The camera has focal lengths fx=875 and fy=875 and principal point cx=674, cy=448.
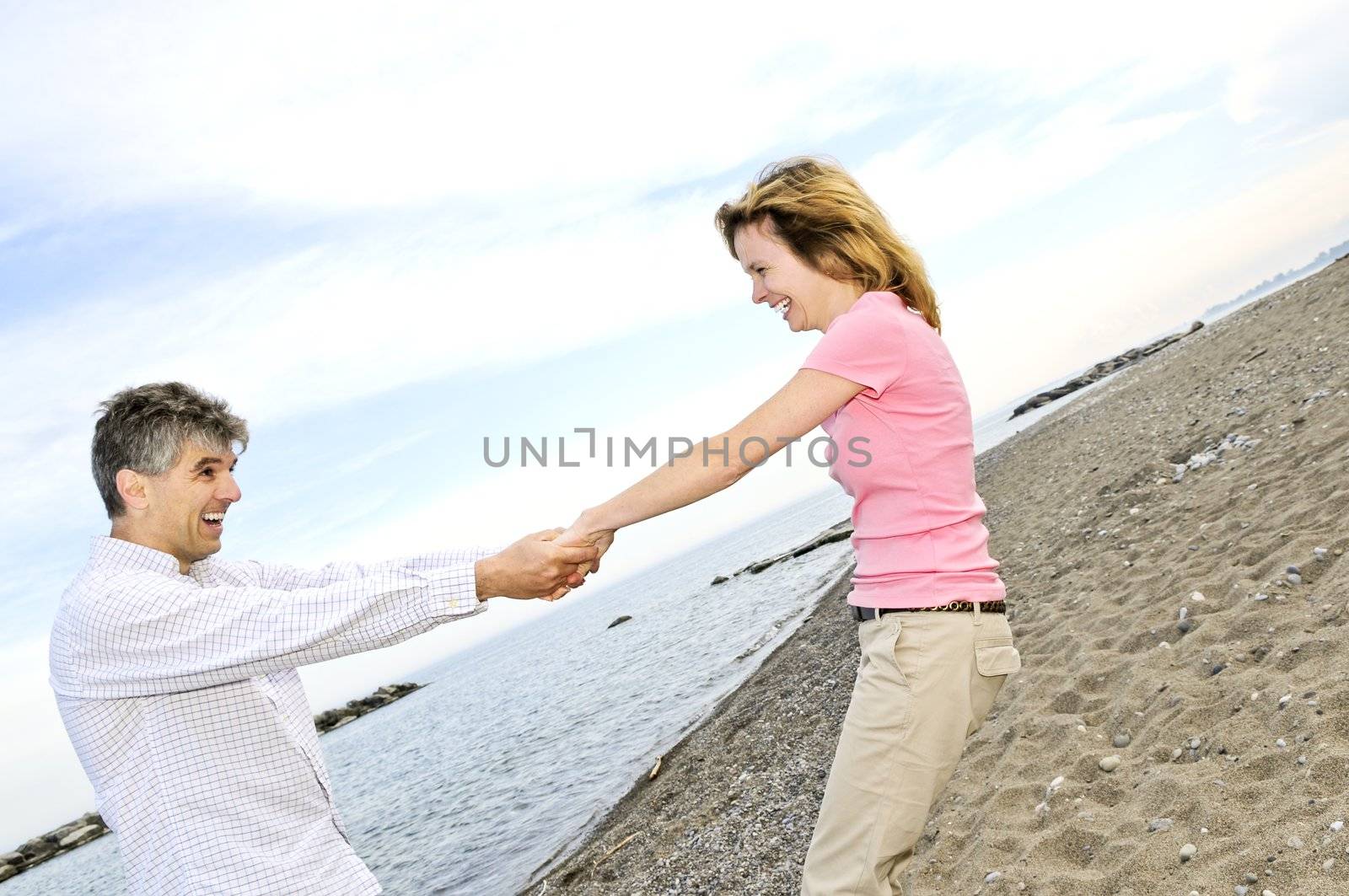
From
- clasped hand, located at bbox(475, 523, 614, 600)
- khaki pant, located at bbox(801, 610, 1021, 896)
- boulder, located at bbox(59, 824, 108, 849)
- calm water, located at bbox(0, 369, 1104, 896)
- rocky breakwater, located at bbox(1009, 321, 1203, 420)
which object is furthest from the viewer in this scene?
rocky breakwater, located at bbox(1009, 321, 1203, 420)

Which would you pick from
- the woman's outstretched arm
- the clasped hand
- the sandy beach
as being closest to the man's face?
the clasped hand

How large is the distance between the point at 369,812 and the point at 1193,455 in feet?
58.7

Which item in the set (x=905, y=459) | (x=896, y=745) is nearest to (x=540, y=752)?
(x=896, y=745)

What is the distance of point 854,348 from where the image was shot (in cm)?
248

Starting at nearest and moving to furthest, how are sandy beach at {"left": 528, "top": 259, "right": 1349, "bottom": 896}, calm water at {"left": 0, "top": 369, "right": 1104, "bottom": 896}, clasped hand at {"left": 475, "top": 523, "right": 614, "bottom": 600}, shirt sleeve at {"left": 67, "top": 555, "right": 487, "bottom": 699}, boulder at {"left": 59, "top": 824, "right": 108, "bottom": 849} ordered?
shirt sleeve at {"left": 67, "top": 555, "right": 487, "bottom": 699}, clasped hand at {"left": 475, "top": 523, "right": 614, "bottom": 600}, sandy beach at {"left": 528, "top": 259, "right": 1349, "bottom": 896}, calm water at {"left": 0, "top": 369, "right": 1104, "bottom": 896}, boulder at {"left": 59, "top": 824, "right": 108, "bottom": 849}

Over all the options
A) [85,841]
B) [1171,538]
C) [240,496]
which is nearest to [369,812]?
[1171,538]

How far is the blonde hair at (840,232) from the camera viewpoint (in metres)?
2.73

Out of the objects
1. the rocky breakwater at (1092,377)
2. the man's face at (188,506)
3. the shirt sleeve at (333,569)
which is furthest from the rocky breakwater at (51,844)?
the rocky breakwater at (1092,377)

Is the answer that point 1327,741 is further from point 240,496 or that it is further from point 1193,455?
point 1193,455

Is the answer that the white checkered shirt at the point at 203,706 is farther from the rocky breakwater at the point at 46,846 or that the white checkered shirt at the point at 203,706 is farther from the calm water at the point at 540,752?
the rocky breakwater at the point at 46,846

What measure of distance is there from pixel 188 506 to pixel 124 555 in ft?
0.72

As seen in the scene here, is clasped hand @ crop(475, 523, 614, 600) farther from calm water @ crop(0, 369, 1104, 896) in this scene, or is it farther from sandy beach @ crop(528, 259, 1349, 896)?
calm water @ crop(0, 369, 1104, 896)

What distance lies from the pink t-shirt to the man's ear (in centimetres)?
197

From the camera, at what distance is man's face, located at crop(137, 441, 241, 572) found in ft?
8.43
